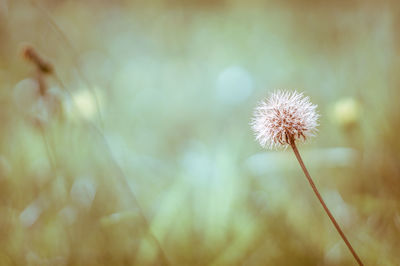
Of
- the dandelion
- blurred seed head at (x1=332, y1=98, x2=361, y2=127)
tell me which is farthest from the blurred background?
the dandelion

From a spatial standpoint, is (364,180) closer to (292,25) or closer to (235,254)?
(235,254)

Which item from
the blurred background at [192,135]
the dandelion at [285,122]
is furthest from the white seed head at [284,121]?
the blurred background at [192,135]

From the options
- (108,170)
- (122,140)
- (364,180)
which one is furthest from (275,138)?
(122,140)

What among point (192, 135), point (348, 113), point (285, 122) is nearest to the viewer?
point (285, 122)

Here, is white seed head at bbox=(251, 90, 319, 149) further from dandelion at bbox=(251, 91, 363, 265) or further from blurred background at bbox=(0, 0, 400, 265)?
blurred background at bbox=(0, 0, 400, 265)

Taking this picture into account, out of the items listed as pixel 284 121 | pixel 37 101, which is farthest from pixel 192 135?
pixel 284 121

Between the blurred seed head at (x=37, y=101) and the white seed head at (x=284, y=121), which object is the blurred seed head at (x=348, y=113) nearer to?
the white seed head at (x=284, y=121)

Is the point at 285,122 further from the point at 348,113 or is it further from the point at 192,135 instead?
the point at 192,135
